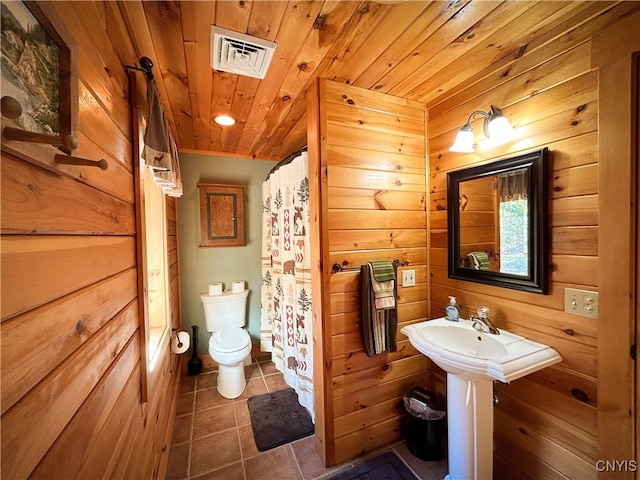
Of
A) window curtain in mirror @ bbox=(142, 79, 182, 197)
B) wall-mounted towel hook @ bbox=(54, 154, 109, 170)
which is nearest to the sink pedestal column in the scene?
wall-mounted towel hook @ bbox=(54, 154, 109, 170)

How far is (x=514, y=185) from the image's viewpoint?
1.34 metres

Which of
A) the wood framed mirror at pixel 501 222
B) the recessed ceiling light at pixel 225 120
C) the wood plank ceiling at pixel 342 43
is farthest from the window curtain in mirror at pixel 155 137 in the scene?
the wood framed mirror at pixel 501 222

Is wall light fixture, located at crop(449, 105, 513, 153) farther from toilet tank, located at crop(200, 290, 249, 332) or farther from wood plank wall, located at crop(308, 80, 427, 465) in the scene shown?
toilet tank, located at crop(200, 290, 249, 332)

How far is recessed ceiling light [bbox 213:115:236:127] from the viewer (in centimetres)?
187

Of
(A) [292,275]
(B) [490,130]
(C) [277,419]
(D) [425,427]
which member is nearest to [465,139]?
→ (B) [490,130]

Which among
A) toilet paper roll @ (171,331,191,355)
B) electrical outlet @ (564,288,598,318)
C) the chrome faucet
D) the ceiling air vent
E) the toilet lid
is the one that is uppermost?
the ceiling air vent

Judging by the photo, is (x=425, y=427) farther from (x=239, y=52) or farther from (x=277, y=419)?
(x=239, y=52)

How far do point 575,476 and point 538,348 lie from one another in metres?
0.58

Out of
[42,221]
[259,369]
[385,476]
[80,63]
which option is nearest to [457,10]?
[80,63]

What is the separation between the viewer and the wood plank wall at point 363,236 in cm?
151

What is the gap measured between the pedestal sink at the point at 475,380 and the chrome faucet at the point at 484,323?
0.9 inches

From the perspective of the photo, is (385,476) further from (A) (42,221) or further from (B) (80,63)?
(B) (80,63)

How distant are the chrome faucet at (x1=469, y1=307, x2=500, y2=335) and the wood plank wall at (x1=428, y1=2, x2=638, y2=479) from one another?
0.10m

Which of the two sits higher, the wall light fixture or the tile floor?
the wall light fixture
